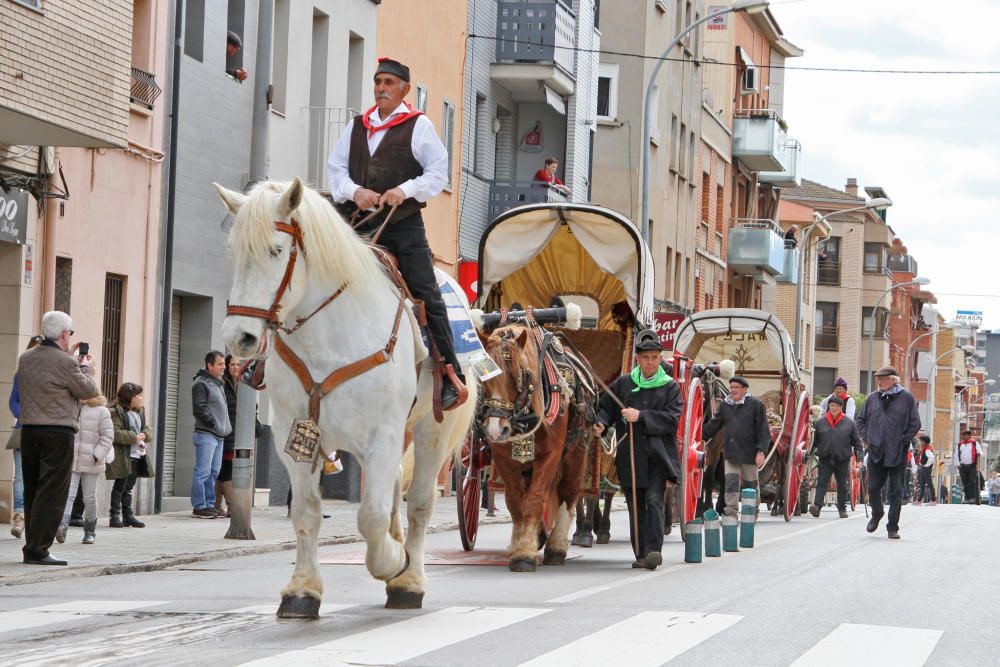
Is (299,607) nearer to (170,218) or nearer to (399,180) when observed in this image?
(399,180)

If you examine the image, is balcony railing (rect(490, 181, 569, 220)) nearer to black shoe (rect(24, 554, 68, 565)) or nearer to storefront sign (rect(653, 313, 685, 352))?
storefront sign (rect(653, 313, 685, 352))

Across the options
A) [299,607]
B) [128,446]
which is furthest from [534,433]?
[128,446]

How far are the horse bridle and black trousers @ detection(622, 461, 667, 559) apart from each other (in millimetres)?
5508

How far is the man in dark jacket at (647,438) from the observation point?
48.6ft

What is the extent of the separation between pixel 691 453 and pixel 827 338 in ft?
266

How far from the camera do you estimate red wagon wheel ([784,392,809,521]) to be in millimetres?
26562

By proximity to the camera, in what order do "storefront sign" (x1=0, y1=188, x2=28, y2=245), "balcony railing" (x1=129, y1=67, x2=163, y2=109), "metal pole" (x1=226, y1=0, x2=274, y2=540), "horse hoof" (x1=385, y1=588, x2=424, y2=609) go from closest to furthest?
"horse hoof" (x1=385, y1=588, x2=424, y2=609) → "metal pole" (x1=226, y1=0, x2=274, y2=540) → "storefront sign" (x1=0, y1=188, x2=28, y2=245) → "balcony railing" (x1=129, y1=67, x2=163, y2=109)

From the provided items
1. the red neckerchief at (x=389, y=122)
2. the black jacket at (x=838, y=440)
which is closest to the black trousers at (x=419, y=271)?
the red neckerchief at (x=389, y=122)

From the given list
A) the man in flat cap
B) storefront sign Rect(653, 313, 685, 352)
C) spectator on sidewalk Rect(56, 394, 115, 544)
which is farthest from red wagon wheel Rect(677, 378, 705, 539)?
storefront sign Rect(653, 313, 685, 352)

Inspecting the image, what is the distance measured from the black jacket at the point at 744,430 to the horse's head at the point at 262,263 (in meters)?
13.7

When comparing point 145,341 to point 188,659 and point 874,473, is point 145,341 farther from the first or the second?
point 188,659

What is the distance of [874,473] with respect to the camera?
20859 mm

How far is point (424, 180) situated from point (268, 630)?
9.57ft

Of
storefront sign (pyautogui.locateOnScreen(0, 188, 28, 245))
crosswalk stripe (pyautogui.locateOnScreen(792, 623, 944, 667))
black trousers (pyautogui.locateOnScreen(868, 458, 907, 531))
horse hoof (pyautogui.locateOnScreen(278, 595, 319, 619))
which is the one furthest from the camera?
black trousers (pyautogui.locateOnScreen(868, 458, 907, 531))
